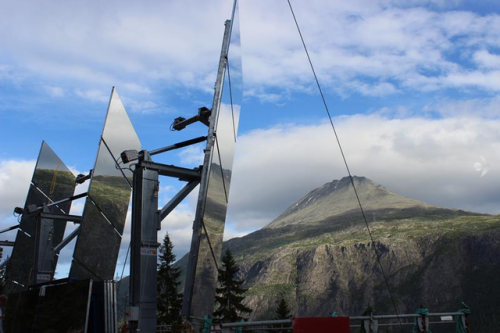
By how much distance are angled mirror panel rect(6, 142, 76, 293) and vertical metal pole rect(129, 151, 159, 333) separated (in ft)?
29.0

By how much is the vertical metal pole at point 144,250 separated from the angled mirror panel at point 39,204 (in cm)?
885

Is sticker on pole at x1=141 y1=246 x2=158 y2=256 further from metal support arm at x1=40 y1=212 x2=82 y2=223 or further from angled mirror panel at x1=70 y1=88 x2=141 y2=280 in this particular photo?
metal support arm at x1=40 y1=212 x2=82 y2=223

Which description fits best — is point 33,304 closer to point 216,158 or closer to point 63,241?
point 216,158

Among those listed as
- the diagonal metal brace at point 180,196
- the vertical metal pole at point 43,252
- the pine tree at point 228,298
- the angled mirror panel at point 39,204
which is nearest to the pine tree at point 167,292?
the pine tree at point 228,298

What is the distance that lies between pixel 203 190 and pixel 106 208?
403cm

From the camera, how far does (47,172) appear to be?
20.3 meters

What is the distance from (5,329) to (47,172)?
9.20 m

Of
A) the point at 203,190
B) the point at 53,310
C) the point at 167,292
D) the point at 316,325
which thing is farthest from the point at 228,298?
the point at 203,190

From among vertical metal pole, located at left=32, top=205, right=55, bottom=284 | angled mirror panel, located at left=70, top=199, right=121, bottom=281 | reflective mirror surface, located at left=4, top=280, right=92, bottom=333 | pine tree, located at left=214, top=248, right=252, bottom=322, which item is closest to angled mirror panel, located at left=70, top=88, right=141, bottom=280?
angled mirror panel, located at left=70, top=199, right=121, bottom=281

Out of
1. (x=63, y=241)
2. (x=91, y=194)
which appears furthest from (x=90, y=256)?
(x=63, y=241)

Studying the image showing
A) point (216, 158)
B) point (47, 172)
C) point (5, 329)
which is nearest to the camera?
point (216, 158)

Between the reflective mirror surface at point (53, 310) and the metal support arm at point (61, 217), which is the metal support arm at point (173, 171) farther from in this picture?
the metal support arm at point (61, 217)

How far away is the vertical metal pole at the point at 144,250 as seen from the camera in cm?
968

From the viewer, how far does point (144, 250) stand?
10.1 meters
